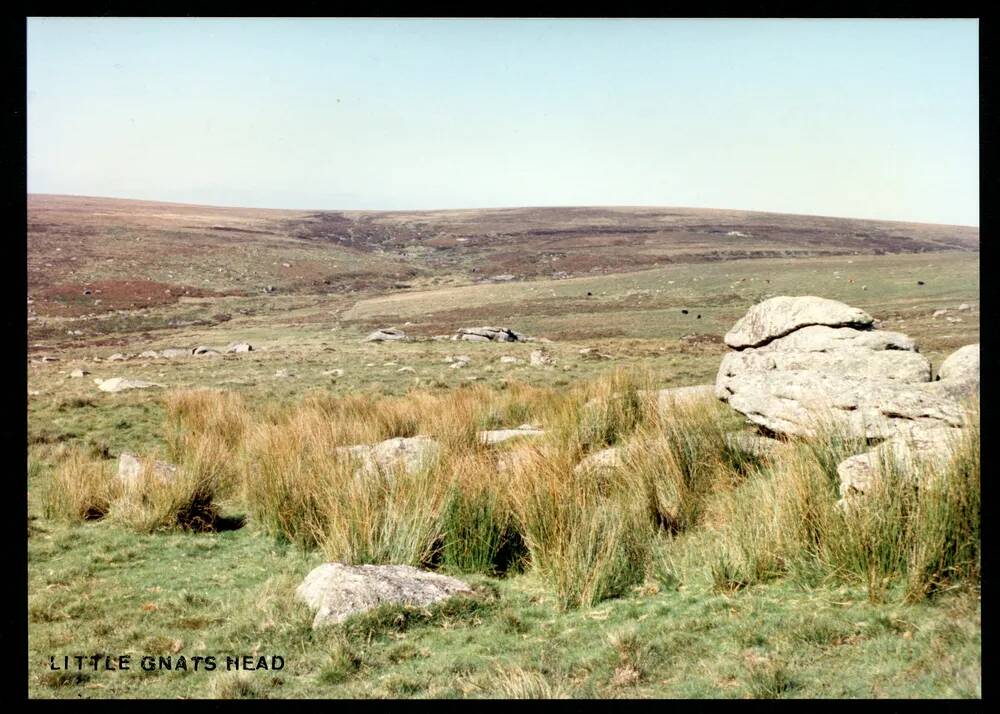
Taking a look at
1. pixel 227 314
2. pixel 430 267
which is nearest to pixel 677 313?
pixel 227 314

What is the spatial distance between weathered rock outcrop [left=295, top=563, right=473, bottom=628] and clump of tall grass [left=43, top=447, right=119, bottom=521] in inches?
155

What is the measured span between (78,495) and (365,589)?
15.8 ft

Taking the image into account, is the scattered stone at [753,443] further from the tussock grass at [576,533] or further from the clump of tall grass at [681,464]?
the tussock grass at [576,533]

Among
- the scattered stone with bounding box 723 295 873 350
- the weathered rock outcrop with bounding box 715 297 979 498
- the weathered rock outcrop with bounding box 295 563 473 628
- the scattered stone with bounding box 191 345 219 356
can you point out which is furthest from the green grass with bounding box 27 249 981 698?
the scattered stone with bounding box 191 345 219 356

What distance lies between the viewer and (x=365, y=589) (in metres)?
5.36

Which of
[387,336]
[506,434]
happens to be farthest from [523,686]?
[387,336]

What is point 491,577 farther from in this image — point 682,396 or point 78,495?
point 682,396

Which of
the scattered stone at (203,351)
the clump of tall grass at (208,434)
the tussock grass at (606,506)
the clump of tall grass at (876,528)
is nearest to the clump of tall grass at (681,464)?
the tussock grass at (606,506)

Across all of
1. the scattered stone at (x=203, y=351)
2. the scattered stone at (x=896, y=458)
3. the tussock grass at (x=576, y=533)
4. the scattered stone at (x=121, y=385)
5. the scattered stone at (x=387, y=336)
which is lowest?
the tussock grass at (x=576, y=533)

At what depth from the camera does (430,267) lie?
79.1 m

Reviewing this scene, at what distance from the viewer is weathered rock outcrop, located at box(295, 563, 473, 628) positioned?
206 inches

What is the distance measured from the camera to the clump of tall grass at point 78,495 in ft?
26.9

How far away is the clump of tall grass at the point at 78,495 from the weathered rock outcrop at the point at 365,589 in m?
3.94
